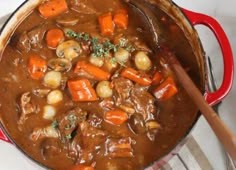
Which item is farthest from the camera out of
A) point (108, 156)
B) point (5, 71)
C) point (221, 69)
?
point (221, 69)

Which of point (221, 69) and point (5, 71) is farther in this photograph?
point (221, 69)

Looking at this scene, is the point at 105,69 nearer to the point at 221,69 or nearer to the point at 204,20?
the point at 204,20

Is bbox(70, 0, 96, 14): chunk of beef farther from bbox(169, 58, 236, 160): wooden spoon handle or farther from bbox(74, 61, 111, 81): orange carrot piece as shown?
bbox(169, 58, 236, 160): wooden spoon handle

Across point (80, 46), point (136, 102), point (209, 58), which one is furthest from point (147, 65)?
point (209, 58)

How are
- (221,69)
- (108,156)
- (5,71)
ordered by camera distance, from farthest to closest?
1. (221,69)
2. (5,71)
3. (108,156)

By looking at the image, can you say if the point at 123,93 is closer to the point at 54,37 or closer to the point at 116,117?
the point at 116,117
